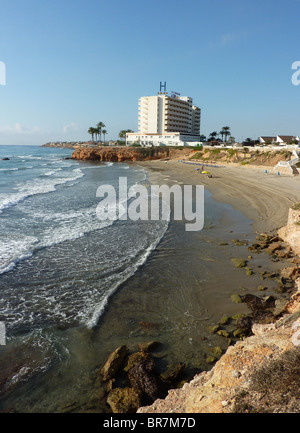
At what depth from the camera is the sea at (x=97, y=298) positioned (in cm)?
658

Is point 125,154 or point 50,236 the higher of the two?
point 125,154

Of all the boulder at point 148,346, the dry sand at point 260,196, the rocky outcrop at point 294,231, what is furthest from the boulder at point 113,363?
the dry sand at point 260,196

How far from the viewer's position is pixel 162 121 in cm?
10969

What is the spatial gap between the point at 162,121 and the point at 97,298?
4291 inches

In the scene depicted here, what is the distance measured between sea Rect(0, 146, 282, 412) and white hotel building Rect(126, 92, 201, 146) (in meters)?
90.3

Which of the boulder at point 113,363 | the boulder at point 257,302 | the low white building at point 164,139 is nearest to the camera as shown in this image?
the boulder at point 113,363

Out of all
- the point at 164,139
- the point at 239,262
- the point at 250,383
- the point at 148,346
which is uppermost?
the point at 164,139

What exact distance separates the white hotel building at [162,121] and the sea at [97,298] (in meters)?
90.3

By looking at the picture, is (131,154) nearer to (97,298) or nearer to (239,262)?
(239,262)

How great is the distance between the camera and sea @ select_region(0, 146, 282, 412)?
21.6 feet

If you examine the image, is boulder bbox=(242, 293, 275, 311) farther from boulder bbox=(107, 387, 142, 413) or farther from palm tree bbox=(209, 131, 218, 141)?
palm tree bbox=(209, 131, 218, 141)

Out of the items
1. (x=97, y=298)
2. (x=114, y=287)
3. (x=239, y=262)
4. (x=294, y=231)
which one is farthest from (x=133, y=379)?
(x=294, y=231)

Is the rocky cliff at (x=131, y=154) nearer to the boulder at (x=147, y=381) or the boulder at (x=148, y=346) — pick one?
the boulder at (x=148, y=346)
